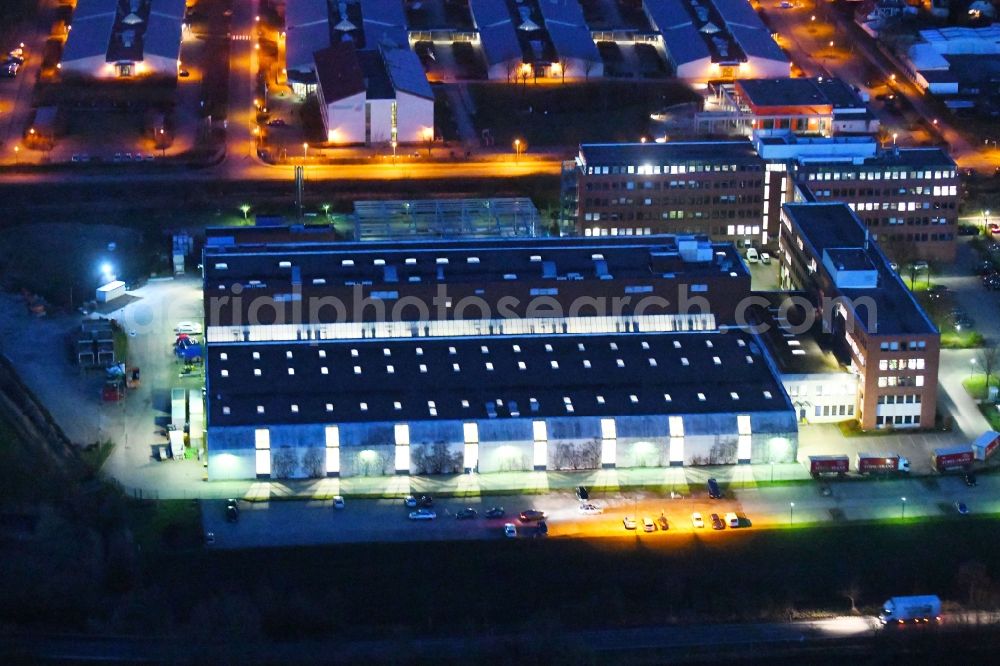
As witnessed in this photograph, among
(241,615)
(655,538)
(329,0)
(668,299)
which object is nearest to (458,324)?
(668,299)

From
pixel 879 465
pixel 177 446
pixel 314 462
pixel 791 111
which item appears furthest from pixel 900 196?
pixel 177 446

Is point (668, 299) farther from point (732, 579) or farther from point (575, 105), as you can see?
point (575, 105)

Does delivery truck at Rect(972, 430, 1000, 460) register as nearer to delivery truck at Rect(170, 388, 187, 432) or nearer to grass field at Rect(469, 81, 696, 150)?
delivery truck at Rect(170, 388, 187, 432)

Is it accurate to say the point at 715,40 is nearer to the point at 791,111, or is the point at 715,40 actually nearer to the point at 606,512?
the point at 791,111

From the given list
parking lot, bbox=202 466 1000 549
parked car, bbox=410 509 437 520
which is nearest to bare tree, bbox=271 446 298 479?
parking lot, bbox=202 466 1000 549

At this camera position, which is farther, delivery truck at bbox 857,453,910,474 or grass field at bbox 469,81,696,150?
grass field at bbox 469,81,696,150
